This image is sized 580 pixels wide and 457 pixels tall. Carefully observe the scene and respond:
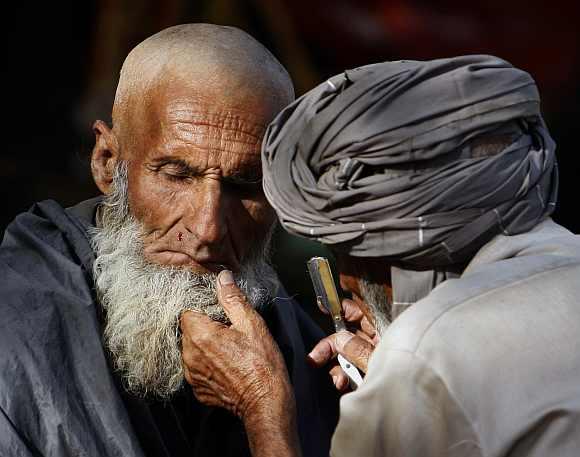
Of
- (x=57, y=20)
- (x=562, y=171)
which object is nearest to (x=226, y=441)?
(x=57, y=20)

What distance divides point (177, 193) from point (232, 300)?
0.44 metres

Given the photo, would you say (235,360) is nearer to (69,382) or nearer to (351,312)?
(351,312)

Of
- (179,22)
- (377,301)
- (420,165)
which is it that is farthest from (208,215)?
(179,22)

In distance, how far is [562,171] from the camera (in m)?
6.39

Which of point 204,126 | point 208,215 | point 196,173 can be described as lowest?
point 208,215

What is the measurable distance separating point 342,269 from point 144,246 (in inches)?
42.1

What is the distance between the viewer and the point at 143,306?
136 inches

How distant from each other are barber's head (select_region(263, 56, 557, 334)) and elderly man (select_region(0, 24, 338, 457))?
909mm

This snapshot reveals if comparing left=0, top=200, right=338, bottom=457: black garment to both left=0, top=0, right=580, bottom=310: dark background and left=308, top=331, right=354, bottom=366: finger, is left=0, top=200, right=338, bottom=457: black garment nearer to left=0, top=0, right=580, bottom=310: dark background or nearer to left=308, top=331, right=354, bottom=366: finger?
left=308, top=331, right=354, bottom=366: finger

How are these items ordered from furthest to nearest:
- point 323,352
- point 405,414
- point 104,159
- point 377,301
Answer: point 104,159 < point 323,352 < point 377,301 < point 405,414

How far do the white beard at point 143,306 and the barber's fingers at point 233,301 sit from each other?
11 cm

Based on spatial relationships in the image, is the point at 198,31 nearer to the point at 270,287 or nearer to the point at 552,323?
the point at 270,287

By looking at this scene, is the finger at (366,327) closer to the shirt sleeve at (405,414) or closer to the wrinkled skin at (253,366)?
the wrinkled skin at (253,366)

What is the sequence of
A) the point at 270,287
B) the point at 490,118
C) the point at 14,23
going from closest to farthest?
the point at 490,118
the point at 270,287
the point at 14,23
